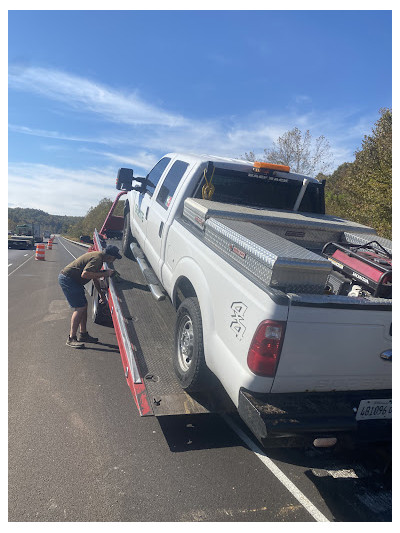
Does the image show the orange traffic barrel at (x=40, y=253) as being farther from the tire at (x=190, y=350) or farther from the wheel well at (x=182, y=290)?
the tire at (x=190, y=350)

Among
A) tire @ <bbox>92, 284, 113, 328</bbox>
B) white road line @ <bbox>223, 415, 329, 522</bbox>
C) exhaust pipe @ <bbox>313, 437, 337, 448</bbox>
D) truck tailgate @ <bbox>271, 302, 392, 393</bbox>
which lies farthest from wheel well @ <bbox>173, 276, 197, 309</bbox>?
tire @ <bbox>92, 284, 113, 328</bbox>

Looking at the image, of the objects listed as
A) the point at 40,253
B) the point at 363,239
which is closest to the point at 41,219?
the point at 40,253

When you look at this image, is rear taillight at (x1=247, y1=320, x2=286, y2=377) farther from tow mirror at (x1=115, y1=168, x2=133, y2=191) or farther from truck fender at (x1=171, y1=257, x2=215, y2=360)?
tow mirror at (x1=115, y1=168, x2=133, y2=191)

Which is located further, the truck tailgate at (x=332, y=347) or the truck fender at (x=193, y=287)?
the truck fender at (x=193, y=287)

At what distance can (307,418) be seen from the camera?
2.39 meters

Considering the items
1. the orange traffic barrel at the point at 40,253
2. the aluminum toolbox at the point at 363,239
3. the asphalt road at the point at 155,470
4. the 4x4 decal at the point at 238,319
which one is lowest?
the orange traffic barrel at the point at 40,253

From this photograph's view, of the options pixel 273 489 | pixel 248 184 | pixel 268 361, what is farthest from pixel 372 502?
pixel 248 184

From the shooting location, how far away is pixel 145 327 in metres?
4.23

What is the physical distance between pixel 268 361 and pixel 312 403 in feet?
1.51

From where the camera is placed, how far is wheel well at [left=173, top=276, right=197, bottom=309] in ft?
12.2

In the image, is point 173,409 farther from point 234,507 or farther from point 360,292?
point 360,292

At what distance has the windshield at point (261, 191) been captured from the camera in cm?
457

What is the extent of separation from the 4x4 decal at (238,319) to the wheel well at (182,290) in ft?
3.37

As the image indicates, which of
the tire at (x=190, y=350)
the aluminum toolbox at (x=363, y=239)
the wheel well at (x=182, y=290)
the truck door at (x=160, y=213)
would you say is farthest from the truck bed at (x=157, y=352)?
the aluminum toolbox at (x=363, y=239)
